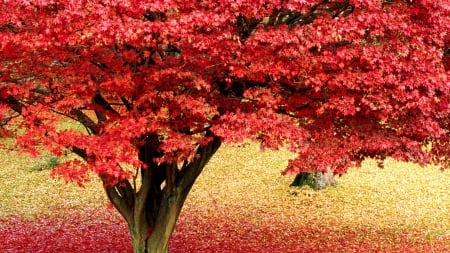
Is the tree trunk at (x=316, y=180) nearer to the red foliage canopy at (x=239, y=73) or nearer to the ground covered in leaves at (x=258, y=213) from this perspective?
the ground covered in leaves at (x=258, y=213)

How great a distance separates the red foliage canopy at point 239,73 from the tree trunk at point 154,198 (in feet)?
5.28

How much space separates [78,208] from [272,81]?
14733mm

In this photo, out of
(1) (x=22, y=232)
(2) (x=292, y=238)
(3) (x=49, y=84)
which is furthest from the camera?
(1) (x=22, y=232)

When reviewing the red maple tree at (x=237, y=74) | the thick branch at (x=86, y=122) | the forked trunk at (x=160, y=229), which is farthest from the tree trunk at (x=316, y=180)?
the thick branch at (x=86, y=122)

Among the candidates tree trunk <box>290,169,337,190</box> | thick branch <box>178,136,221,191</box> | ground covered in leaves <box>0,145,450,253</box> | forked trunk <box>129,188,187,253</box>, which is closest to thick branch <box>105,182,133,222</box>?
forked trunk <box>129,188,187,253</box>

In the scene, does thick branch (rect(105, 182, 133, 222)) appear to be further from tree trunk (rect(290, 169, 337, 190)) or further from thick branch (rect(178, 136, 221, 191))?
tree trunk (rect(290, 169, 337, 190))

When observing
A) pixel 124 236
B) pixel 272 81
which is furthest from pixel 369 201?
pixel 272 81

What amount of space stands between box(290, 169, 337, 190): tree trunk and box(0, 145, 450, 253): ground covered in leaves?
34cm

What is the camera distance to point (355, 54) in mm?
8531

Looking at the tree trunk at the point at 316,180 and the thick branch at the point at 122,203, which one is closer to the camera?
the thick branch at the point at 122,203

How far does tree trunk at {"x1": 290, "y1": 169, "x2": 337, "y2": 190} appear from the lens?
75.6 feet

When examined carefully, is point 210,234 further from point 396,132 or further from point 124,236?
point 396,132

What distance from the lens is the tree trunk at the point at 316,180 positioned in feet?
75.6

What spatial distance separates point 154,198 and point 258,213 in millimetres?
8653
